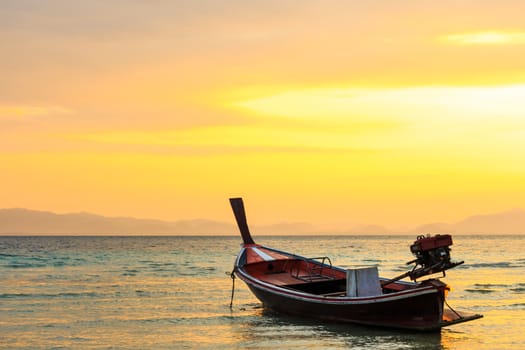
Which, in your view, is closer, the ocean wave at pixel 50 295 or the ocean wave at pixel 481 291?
the ocean wave at pixel 50 295

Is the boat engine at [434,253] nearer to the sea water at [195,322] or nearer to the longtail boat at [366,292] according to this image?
the longtail boat at [366,292]

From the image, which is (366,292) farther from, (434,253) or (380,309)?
(434,253)

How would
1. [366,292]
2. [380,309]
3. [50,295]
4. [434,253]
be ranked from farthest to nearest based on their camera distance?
Result: 1. [50,295]
2. [366,292]
3. [380,309]
4. [434,253]

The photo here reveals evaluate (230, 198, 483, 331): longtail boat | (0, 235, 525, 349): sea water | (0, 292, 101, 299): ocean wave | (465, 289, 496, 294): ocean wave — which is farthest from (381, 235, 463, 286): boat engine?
(0, 292, 101, 299): ocean wave

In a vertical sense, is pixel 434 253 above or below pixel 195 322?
above

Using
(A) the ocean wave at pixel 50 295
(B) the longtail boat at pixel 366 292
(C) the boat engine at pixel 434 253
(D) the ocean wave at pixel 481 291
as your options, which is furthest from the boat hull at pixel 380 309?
(D) the ocean wave at pixel 481 291

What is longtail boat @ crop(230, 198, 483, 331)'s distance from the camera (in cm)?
1731

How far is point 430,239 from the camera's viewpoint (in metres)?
17.2

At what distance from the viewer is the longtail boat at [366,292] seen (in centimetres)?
1731

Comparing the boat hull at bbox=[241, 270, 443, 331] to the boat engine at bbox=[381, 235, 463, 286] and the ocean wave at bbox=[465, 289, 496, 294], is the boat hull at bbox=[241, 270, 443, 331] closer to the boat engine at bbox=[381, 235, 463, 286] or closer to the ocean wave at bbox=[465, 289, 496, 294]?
the boat engine at bbox=[381, 235, 463, 286]

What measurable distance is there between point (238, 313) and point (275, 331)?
178 inches

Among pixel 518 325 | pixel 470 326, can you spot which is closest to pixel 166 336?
pixel 470 326

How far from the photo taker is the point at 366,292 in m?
19.3

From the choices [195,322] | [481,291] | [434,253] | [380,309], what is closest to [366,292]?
[380,309]
